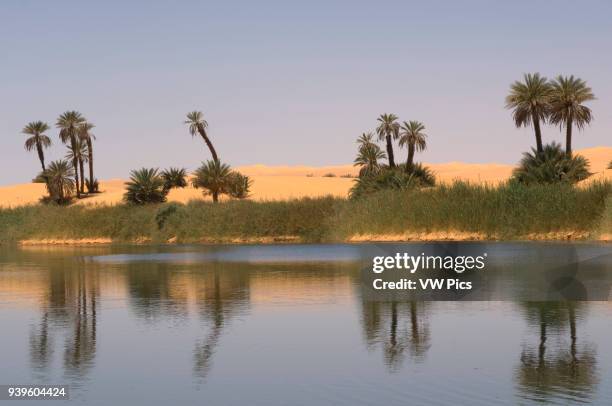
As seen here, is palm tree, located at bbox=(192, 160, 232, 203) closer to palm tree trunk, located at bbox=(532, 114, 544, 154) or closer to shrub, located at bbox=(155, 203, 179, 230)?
shrub, located at bbox=(155, 203, 179, 230)

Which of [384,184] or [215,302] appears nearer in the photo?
[215,302]

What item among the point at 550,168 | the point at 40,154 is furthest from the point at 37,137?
the point at 550,168

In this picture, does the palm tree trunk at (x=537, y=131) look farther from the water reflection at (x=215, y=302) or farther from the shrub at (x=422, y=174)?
the water reflection at (x=215, y=302)

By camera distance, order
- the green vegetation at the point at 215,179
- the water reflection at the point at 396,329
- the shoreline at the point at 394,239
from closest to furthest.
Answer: the water reflection at the point at 396,329 < the shoreline at the point at 394,239 < the green vegetation at the point at 215,179

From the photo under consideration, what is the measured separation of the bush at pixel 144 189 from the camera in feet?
277

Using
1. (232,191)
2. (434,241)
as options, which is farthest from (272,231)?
(232,191)

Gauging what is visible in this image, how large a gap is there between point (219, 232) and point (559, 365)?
5758 cm

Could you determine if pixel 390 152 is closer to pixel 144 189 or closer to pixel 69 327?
pixel 144 189

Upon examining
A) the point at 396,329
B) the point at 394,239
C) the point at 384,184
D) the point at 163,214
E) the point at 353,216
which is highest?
the point at 384,184

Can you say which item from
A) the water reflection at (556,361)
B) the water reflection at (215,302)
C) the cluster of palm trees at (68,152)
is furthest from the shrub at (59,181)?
the water reflection at (556,361)

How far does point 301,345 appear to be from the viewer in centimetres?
1598

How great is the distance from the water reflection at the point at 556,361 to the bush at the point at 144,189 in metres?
67.7

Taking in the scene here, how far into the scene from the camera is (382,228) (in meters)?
58.6

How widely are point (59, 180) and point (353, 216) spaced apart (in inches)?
2049
